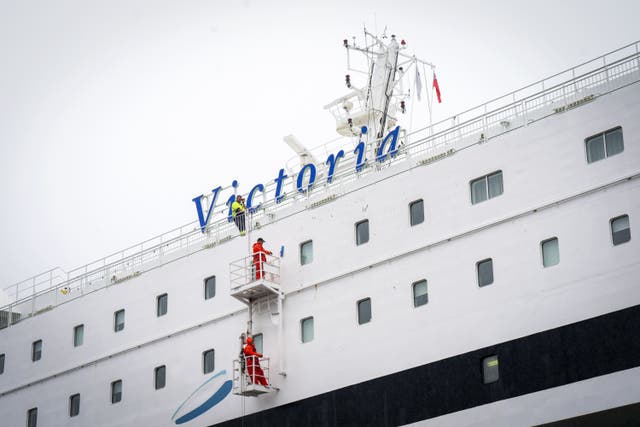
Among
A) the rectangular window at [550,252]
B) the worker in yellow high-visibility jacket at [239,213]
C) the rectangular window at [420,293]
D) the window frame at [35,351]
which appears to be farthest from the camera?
the window frame at [35,351]

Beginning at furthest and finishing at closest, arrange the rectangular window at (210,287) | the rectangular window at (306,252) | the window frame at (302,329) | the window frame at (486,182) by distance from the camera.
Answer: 1. the rectangular window at (210,287)
2. the rectangular window at (306,252)
3. the window frame at (302,329)
4. the window frame at (486,182)

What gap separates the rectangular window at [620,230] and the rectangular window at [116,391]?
46.9 ft

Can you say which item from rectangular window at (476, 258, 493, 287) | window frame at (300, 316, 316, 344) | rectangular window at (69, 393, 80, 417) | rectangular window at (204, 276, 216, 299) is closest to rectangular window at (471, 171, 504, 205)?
rectangular window at (476, 258, 493, 287)

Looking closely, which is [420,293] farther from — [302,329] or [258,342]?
[258,342]

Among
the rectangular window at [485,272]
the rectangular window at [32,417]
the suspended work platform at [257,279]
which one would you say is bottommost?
the rectangular window at [32,417]

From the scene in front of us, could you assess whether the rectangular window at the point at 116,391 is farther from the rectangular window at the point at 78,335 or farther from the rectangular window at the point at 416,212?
the rectangular window at the point at 416,212

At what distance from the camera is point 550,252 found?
72.7ft

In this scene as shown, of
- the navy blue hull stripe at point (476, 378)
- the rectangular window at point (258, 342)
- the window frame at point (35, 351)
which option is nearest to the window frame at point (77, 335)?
the window frame at point (35, 351)

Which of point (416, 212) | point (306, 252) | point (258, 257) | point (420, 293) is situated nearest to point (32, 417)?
point (258, 257)

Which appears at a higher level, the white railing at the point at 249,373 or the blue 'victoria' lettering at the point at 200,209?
the blue 'victoria' lettering at the point at 200,209

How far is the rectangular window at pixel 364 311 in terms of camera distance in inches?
Answer: 971

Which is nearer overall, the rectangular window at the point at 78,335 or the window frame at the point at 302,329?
the window frame at the point at 302,329

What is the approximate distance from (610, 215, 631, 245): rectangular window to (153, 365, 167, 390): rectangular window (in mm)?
12550

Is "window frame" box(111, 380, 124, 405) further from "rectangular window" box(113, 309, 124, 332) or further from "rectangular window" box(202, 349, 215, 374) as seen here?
"rectangular window" box(202, 349, 215, 374)
